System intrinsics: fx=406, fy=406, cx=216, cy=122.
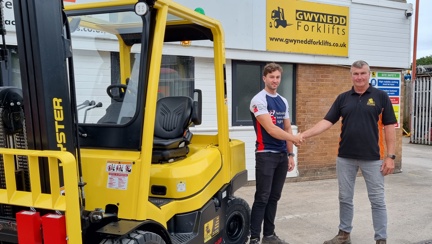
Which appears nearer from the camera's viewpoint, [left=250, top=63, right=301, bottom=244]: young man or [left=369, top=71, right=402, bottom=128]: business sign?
[left=250, top=63, right=301, bottom=244]: young man

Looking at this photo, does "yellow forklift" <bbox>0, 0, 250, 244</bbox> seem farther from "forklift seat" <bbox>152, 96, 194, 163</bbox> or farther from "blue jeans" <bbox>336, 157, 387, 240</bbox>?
"blue jeans" <bbox>336, 157, 387, 240</bbox>

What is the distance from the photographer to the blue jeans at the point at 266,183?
161 inches

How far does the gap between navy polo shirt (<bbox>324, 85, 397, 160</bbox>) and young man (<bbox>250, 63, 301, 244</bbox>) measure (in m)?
0.60

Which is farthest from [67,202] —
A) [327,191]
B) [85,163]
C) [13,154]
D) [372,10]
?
[372,10]

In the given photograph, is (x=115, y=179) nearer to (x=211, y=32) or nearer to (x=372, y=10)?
(x=211, y=32)

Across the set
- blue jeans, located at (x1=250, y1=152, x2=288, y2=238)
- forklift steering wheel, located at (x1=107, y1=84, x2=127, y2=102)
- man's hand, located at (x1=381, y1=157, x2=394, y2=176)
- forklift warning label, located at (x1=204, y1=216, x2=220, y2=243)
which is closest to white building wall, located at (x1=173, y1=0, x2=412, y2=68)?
blue jeans, located at (x1=250, y1=152, x2=288, y2=238)

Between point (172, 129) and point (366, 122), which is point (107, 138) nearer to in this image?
point (172, 129)

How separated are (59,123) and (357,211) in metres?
5.05

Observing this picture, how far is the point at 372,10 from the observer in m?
8.65

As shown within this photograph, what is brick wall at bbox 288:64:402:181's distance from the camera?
26.8ft

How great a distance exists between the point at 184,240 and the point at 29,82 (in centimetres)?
161

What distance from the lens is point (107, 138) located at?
9.21ft

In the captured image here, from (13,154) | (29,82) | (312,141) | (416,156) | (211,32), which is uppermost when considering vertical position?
(211,32)

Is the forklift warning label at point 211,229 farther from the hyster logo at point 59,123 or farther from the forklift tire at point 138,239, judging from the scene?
the hyster logo at point 59,123
